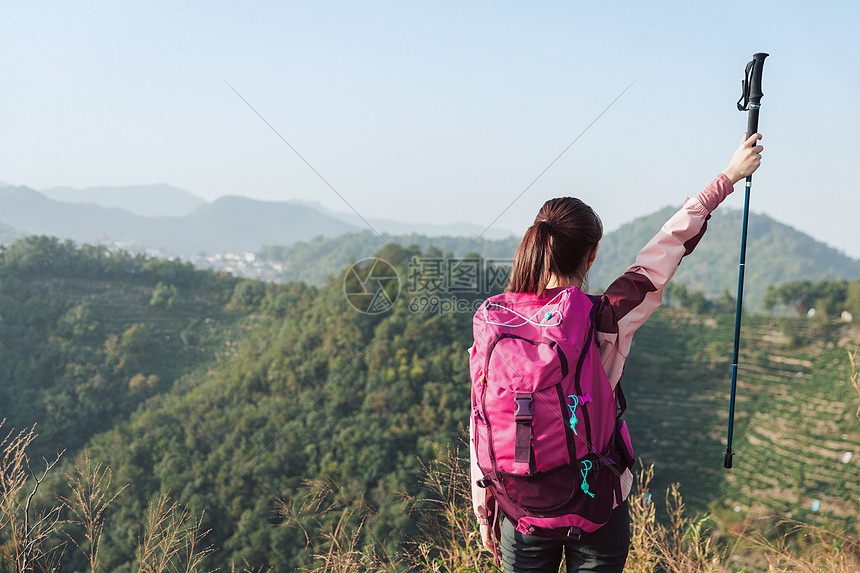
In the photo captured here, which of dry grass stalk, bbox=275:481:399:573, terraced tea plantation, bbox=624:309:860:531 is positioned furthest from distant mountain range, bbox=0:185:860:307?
dry grass stalk, bbox=275:481:399:573

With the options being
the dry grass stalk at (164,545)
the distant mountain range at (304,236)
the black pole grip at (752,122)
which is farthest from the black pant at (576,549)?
the distant mountain range at (304,236)

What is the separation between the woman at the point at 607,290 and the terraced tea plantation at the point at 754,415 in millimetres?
13901

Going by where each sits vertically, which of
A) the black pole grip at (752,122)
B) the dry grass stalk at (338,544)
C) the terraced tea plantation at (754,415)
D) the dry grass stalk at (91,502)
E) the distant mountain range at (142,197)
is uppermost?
the distant mountain range at (142,197)

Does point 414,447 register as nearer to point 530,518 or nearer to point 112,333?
point 530,518

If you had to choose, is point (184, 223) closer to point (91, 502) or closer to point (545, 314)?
point (91, 502)

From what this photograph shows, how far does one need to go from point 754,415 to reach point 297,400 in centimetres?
1681

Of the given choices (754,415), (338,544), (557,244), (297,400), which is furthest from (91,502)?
(754,415)

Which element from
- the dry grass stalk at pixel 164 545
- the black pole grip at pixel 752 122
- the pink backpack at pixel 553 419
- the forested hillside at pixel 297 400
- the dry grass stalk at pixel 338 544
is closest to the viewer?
the pink backpack at pixel 553 419

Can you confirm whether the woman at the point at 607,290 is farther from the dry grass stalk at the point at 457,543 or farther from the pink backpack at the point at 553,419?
the dry grass stalk at the point at 457,543

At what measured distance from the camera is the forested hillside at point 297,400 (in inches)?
384

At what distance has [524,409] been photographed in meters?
1.18

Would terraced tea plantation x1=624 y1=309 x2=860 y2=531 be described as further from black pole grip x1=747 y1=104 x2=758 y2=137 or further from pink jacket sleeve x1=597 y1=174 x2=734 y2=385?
pink jacket sleeve x1=597 y1=174 x2=734 y2=385

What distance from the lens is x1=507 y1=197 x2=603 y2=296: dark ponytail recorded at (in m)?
1.25

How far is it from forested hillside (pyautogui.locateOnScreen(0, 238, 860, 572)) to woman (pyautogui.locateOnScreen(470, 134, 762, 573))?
15.0ft
